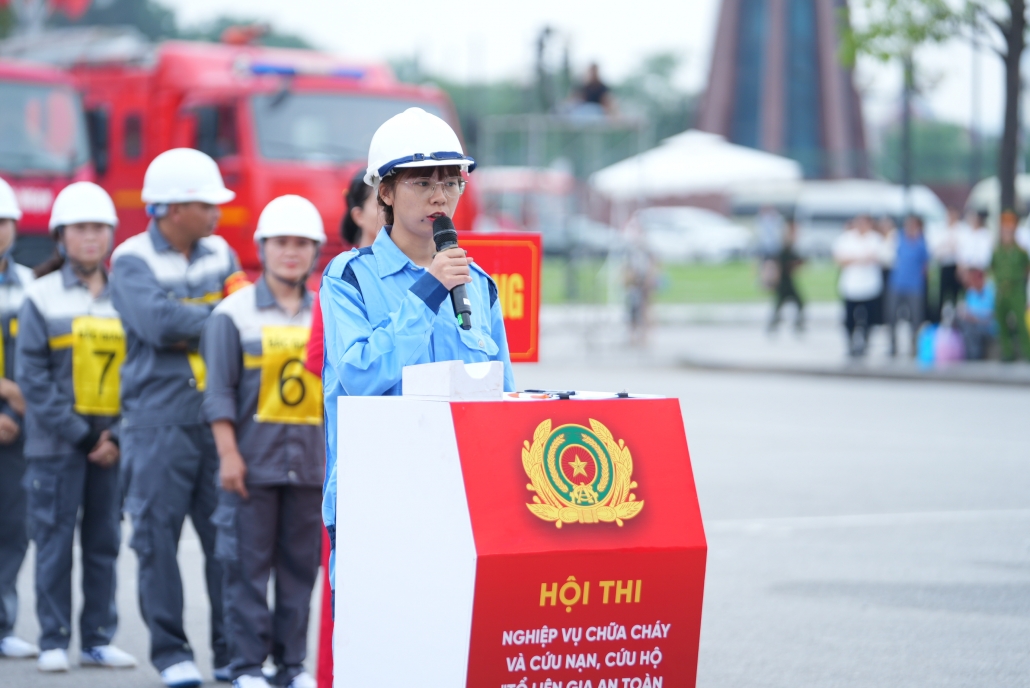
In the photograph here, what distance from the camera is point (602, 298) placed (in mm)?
34719

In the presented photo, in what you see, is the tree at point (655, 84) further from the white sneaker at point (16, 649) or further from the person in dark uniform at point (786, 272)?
the white sneaker at point (16, 649)

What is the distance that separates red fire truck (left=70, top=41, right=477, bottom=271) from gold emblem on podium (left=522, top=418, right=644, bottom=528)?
12.6 m

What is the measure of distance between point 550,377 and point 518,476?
50.9 feet

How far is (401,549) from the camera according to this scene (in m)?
3.36

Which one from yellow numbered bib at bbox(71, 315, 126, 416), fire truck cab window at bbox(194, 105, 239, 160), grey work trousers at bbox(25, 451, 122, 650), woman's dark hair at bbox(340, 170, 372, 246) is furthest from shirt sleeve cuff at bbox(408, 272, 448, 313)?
fire truck cab window at bbox(194, 105, 239, 160)

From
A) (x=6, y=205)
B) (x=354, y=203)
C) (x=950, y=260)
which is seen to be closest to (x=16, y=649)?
(x=6, y=205)

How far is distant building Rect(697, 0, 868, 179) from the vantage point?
3273 inches

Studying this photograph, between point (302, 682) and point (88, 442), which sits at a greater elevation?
point (88, 442)

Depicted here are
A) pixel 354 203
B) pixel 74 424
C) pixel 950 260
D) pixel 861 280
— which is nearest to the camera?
pixel 354 203

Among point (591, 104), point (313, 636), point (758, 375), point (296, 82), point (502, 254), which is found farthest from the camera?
point (591, 104)

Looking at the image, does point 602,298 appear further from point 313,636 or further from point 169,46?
point 313,636

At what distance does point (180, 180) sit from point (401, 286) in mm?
2680

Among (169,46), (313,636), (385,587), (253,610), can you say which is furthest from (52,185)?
(385,587)

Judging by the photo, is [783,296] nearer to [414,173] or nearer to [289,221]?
[289,221]
